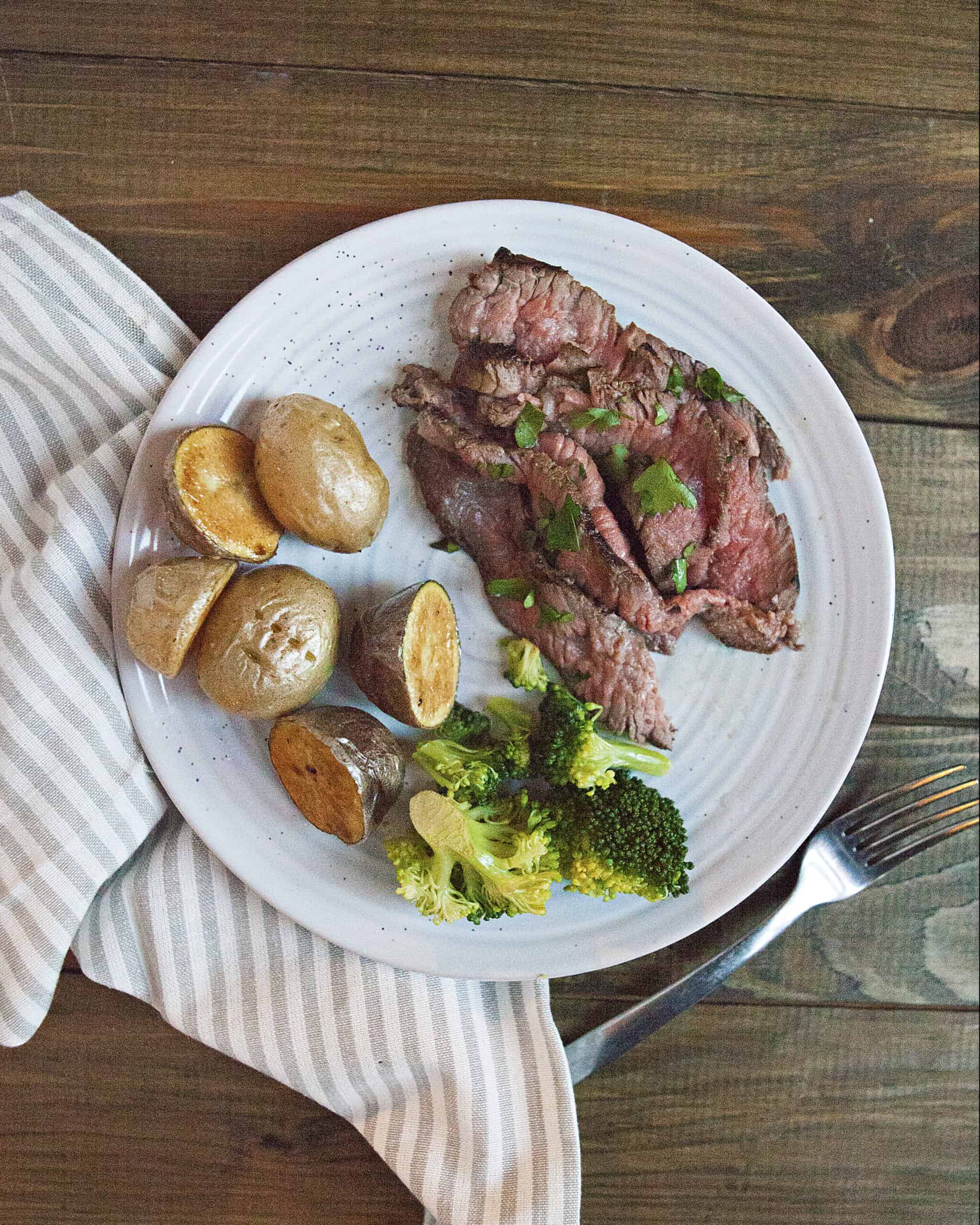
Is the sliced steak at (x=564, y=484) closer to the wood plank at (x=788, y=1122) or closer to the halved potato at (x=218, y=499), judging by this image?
the halved potato at (x=218, y=499)

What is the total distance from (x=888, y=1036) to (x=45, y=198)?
318 centimetres

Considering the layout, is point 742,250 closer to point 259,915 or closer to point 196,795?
point 196,795

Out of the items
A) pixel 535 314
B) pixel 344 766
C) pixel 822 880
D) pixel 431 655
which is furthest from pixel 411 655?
pixel 822 880

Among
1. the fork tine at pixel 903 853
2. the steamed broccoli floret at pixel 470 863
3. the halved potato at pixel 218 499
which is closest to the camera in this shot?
the halved potato at pixel 218 499

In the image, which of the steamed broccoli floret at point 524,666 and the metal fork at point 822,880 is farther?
the metal fork at point 822,880

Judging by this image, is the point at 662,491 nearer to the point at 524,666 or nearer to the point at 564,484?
the point at 564,484

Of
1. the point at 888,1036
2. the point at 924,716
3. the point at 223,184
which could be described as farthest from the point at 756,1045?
the point at 223,184

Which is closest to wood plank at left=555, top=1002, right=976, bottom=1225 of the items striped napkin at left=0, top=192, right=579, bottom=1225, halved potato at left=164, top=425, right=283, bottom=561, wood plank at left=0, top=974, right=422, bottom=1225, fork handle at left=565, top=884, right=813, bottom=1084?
fork handle at left=565, top=884, right=813, bottom=1084

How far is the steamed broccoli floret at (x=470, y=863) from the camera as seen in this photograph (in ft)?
6.59

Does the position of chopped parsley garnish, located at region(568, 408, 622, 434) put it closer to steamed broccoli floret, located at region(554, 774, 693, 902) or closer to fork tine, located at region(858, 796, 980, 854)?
steamed broccoli floret, located at region(554, 774, 693, 902)

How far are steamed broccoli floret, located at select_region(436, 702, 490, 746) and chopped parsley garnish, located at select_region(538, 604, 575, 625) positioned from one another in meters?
0.28

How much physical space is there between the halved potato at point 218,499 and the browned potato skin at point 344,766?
1.28 ft

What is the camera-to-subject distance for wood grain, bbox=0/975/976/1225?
2.26m

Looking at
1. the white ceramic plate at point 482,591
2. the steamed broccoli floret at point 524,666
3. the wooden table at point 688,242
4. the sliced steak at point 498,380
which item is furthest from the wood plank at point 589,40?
the steamed broccoli floret at point 524,666
